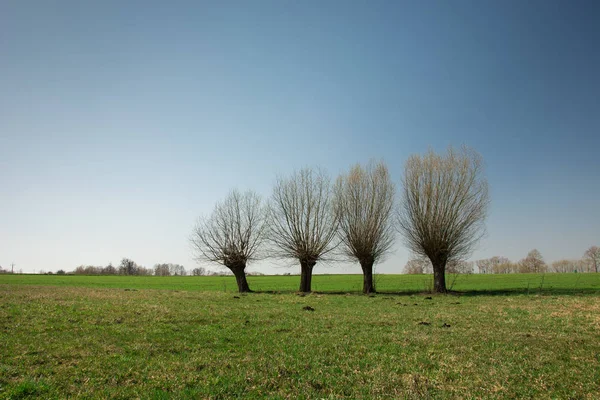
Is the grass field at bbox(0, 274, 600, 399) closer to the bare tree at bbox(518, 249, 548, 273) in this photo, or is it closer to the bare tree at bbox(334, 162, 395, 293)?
the bare tree at bbox(334, 162, 395, 293)

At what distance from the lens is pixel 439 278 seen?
40.7 m

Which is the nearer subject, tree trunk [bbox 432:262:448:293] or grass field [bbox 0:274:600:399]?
grass field [bbox 0:274:600:399]

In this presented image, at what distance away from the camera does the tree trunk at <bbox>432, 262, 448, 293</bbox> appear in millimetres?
40250

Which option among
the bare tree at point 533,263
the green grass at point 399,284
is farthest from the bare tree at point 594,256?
the green grass at point 399,284

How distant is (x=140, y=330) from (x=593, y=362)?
15.6 meters

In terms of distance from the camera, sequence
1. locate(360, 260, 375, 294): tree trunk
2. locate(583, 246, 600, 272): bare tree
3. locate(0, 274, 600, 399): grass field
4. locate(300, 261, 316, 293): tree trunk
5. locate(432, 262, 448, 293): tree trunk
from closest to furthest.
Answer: locate(0, 274, 600, 399): grass field → locate(432, 262, 448, 293): tree trunk → locate(360, 260, 375, 294): tree trunk → locate(300, 261, 316, 293): tree trunk → locate(583, 246, 600, 272): bare tree

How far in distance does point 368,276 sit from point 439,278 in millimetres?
7773

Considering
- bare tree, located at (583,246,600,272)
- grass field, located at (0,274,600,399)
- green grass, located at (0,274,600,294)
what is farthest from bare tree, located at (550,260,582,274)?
grass field, located at (0,274,600,399)

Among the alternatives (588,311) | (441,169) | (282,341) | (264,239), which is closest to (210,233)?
(264,239)

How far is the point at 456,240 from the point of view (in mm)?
41250

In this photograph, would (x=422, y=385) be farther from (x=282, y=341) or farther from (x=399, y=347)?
(x=282, y=341)

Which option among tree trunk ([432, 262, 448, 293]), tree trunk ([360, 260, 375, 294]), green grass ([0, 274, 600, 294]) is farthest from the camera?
green grass ([0, 274, 600, 294])

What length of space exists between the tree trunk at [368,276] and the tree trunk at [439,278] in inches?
275

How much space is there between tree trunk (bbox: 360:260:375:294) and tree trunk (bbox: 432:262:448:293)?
6976mm
